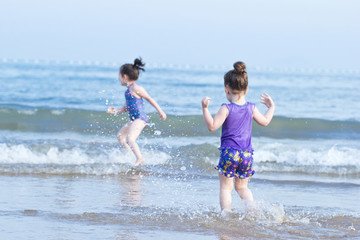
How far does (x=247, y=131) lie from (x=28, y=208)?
2.16 metres

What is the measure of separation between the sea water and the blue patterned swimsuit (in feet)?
2.35

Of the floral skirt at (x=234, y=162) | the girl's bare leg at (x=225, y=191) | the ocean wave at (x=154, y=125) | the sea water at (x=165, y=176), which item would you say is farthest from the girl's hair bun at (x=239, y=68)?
the ocean wave at (x=154, y=125)

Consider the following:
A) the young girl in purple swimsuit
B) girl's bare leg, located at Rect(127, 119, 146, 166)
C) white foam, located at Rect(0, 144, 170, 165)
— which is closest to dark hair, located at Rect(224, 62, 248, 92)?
the young girl in purple swimsuit

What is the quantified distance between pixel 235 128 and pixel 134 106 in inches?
180

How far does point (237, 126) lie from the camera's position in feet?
25.2

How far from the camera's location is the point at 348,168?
1281cm

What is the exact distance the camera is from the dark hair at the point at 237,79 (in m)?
7.57

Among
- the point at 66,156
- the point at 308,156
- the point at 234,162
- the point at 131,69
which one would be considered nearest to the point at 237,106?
the point at 234,162

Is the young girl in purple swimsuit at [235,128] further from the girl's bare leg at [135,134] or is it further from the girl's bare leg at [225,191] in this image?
the girl's bare leg at [135,134]

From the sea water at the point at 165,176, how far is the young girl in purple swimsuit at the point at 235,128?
1.11 ft

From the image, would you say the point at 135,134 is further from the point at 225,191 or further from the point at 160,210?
the point at 225,191

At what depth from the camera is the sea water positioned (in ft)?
24.5

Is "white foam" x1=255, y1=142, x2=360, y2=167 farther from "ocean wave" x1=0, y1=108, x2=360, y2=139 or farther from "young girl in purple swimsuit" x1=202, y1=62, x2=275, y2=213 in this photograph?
"young girl in purple swimsuit" x1=202, y1=62, x2=275, y2=213

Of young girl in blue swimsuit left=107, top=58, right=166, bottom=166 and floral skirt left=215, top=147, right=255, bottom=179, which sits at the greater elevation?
young girl in blue swimsuit left=107, top=58, right=166, bottom=166
